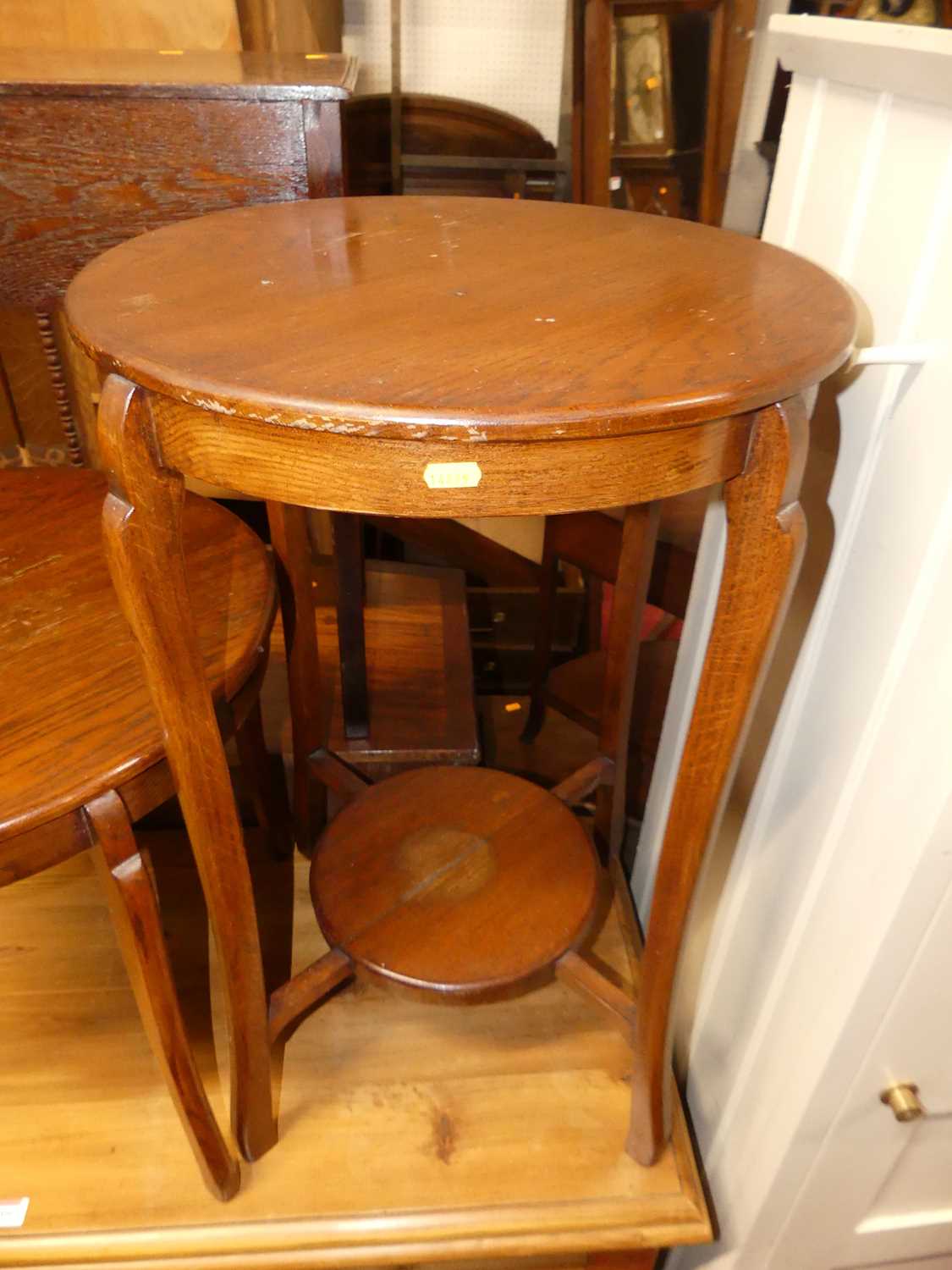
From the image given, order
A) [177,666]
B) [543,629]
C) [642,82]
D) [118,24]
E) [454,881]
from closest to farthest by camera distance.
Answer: [177,666] < [454,881] < [118,24] < [543,629] < [642,82]

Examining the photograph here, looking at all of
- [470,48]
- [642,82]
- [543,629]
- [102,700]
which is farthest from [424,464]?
[470,48]

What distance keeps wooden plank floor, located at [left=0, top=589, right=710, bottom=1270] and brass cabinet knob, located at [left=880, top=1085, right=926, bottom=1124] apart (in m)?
0.21

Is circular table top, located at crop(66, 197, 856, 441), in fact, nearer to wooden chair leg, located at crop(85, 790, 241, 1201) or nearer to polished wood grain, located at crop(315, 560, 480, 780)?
wooden chair leg, located at crop(85, 790, 241, 1201)

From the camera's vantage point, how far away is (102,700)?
641 millimetres

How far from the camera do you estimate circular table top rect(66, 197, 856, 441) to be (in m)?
0.42

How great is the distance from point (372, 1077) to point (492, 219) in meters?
0.81

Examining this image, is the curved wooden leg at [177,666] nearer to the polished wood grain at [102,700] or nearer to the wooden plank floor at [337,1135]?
the polished wood grain at [102,700]

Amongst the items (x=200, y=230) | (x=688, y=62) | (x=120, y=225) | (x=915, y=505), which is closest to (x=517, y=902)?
(x=915, y=505)

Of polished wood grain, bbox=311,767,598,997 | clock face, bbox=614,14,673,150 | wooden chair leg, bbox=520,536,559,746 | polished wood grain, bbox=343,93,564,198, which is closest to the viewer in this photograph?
polished wood grain, bbox=311,767,598,997

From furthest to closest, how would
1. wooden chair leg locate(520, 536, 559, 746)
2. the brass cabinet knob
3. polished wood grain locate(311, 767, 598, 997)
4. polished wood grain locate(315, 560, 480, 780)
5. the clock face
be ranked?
the clock face < wooden chair leg locate(520, 536, 559, 746) < polished wood grain locate(315, 560, 480, 780) < polished wood grain locate(311, 767, 598, 997) < the brass cabinet knob

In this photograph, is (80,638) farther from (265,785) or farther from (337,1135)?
(337,1135)

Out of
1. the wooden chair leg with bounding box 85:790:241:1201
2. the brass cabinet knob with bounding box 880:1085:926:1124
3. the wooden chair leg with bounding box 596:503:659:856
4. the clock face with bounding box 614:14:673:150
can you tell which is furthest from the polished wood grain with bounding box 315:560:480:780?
the clock face with bounding box 614:14:673:150

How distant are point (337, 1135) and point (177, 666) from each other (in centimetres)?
56

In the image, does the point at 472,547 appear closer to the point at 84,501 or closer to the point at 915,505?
the point at 84,501
